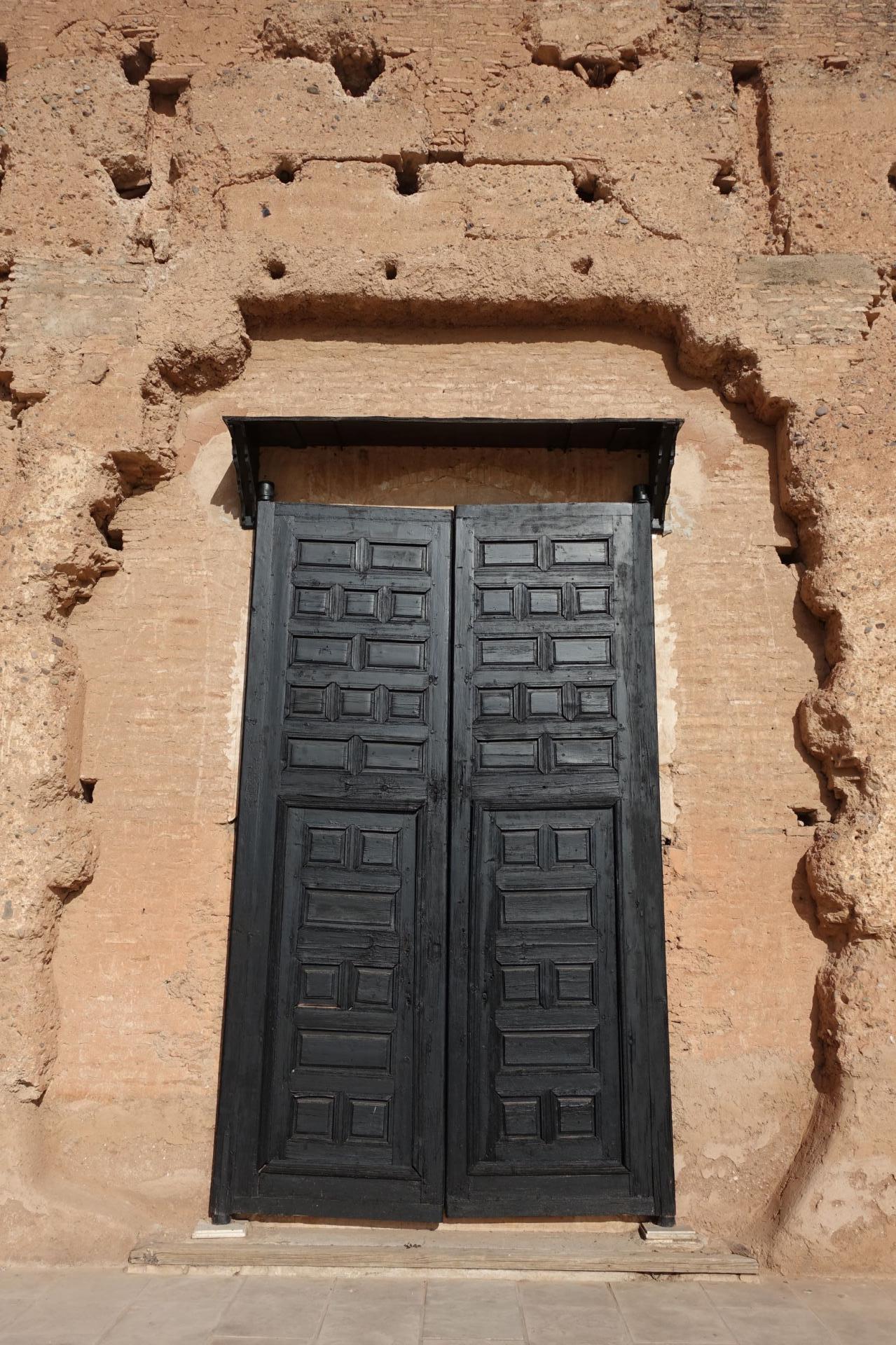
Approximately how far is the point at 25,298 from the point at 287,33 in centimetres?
186

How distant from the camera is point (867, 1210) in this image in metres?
3.53

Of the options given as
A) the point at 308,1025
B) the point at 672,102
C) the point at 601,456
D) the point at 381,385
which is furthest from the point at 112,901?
the point at 672,102

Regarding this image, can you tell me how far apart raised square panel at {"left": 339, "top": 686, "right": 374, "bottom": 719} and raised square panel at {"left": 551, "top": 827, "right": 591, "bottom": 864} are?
0.94 metres

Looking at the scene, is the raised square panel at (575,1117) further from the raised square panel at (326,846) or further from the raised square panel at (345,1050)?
the raised square panel at (326,846)

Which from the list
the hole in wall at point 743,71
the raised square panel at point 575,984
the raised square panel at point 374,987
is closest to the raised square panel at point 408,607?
the raised square panel at point 374,987

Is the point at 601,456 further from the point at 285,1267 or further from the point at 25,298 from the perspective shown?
the point at 285,1267

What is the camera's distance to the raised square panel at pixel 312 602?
4.27 metres

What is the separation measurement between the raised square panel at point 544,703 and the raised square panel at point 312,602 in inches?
38.0

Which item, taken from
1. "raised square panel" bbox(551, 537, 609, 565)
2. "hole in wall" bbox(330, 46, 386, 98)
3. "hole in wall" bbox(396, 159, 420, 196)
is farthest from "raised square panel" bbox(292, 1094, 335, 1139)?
"hole in wall" bbox(330, 46, 386, 98)

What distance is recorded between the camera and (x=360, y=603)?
4.29 m

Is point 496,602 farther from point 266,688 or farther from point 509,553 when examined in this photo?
point 266,688

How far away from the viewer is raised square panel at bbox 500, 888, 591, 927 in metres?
4.00

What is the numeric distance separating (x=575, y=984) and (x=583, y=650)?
1.40 m

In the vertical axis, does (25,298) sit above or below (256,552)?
above
